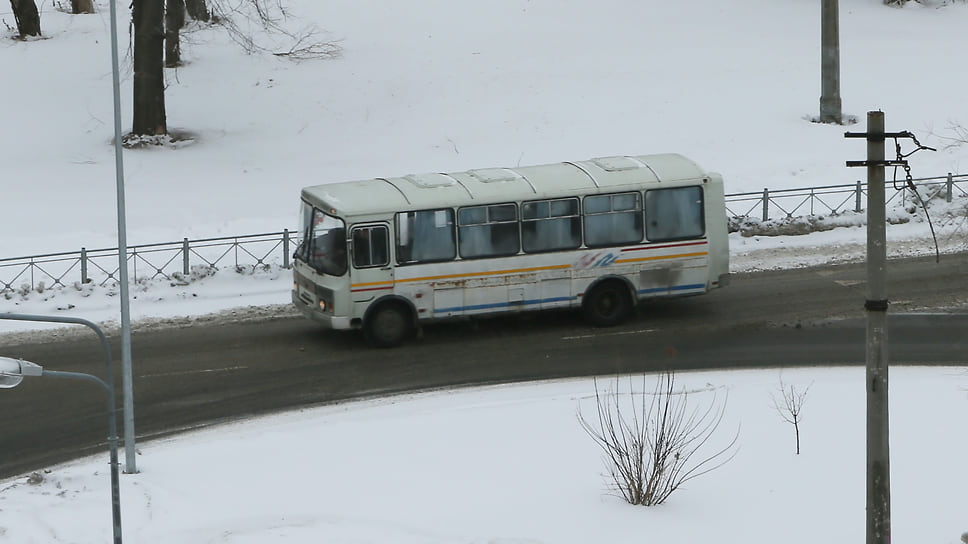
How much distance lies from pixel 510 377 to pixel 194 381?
4.67 metres

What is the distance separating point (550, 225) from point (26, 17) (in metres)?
26.5

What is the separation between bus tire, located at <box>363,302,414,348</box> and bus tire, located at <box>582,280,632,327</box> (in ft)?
9.92

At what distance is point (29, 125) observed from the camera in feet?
114

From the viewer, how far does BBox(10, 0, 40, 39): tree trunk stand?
41562mm

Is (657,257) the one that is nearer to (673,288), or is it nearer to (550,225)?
(673,288)

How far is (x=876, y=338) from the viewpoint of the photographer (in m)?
11.3

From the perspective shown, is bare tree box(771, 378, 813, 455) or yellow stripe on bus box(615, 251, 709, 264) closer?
bare tree box(771, 378, 813, 455)

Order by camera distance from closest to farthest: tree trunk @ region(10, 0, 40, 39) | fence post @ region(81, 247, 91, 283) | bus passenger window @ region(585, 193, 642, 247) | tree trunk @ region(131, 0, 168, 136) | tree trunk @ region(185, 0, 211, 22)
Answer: bus passenger window @ region(585, 193, 642, 247), fence post @ region(81, 247, 91, 283), tree trunk @ region(131, 0, 168, 136), tree trunk @ region(10, 0, 40, 39), tree trunk @ region(185, 0, 211, 22)

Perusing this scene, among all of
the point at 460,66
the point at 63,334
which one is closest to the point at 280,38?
the point at 460,66

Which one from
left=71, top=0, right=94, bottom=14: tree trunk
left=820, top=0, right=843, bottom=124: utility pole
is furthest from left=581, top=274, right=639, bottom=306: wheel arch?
left=71, top=0, right=94, bottom=14: tree trunk

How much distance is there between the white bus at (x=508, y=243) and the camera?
67.9ft

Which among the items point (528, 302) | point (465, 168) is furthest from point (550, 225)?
point (465, 168)

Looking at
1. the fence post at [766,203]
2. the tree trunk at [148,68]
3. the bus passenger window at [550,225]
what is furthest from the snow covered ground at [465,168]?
the bus passenger window at [550,225]

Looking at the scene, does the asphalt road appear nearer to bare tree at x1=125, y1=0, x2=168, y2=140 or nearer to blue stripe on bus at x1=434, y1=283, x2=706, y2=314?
blue stripe on bus at x1=434, y1=283, x2=706, y2=314
